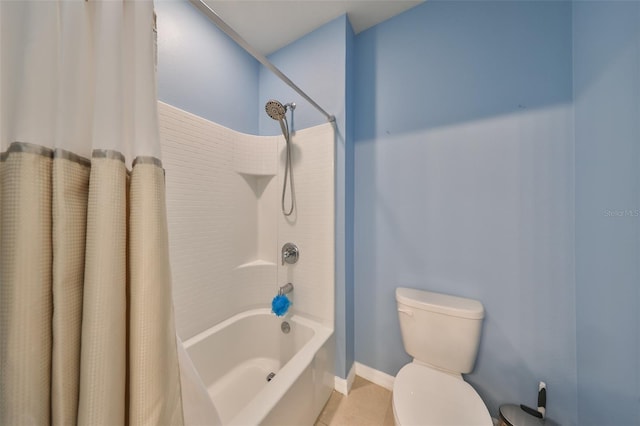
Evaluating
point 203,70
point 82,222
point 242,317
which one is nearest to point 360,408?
point 242,317

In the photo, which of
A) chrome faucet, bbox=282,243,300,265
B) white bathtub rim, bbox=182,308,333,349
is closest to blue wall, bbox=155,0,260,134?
chrome faucet, bbox=282,243,300,265

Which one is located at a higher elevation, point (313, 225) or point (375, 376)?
point (313, 225)

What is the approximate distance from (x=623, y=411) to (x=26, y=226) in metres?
1.67

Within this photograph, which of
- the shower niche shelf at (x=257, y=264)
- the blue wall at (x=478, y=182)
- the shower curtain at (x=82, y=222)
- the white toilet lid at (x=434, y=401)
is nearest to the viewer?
the shower curtain at (x=82, y=222)

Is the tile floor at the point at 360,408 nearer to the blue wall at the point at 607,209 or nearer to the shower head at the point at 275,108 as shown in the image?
the blue wall at the point at 607,209

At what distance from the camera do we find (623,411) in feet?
2.26

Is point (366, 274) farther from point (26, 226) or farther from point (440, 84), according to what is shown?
point (26, 226)

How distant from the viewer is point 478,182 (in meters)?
1.10

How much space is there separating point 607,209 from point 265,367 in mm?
1933

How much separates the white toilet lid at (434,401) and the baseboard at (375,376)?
15.5 inches

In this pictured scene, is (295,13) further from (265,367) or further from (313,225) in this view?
(265,367)

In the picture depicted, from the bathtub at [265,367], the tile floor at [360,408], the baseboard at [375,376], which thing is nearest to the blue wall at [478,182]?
the baseboard at [375,376]

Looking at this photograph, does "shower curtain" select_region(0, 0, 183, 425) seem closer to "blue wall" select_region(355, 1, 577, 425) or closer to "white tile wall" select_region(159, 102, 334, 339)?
"white tile wall" select_region(159, 102, 334, 339)

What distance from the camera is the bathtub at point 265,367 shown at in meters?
0.85
